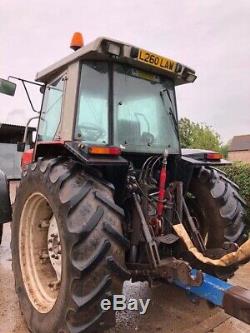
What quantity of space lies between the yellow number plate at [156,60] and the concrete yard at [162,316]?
2.27 metres

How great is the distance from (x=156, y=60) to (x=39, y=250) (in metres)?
2.06

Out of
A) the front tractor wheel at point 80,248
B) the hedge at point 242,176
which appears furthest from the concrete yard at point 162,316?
the hedge at point 242,176

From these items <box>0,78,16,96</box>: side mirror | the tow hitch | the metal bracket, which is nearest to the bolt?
the metal bracket

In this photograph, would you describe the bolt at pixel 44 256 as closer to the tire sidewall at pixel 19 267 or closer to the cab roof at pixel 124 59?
the tire sidewall at pixel 19 267

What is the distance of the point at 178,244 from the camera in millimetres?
2908

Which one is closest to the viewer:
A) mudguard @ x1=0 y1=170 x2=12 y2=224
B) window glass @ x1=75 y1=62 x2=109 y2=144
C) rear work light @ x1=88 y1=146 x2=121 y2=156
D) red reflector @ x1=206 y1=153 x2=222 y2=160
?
rear work light @ x1=88 y1=146 x2=121 y2=156

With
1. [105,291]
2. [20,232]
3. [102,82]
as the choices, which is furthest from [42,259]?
[102,82]

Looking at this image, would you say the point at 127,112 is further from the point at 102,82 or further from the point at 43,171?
the point at 43,171

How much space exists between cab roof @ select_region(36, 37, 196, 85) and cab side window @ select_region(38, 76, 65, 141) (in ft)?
0.41

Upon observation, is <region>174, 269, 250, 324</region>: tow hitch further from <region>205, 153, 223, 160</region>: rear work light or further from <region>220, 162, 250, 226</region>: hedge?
<region>220, 162, 250, 226</region>: hedge

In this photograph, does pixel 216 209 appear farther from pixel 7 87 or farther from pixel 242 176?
pixel 242 176

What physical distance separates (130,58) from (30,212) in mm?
1613

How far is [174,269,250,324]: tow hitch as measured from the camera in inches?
73.3

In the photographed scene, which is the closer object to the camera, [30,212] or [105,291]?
[105,291]
